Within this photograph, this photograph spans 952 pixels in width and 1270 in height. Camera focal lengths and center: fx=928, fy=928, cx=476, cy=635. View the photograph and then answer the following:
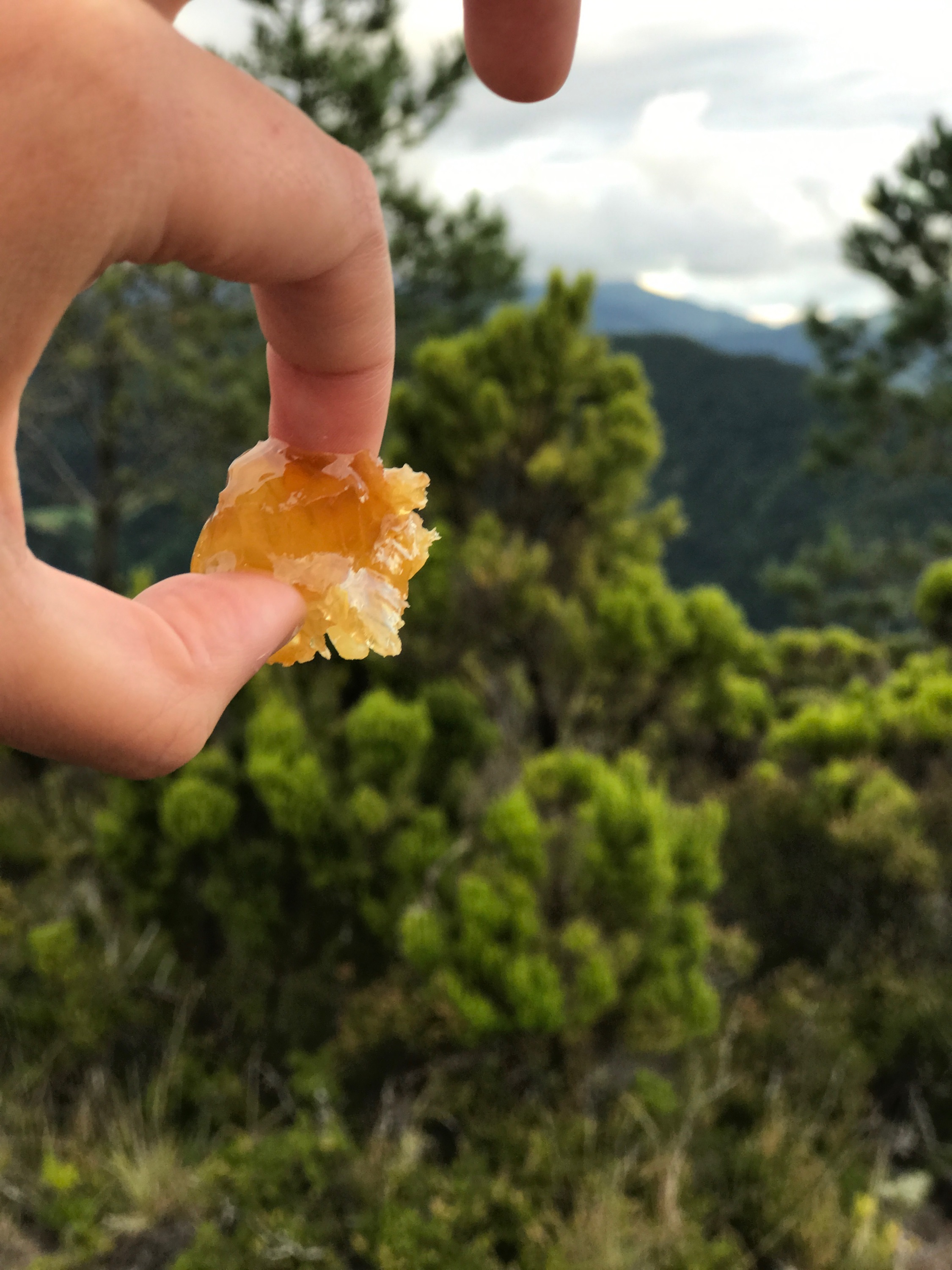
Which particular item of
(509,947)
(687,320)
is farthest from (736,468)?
(687,320)

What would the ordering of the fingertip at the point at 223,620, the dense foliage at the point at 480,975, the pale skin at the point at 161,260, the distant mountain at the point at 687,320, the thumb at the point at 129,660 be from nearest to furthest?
the pale skin at the point at 161,260, the thumb at the point at 129,660, the fingertip at the point at 223,620, the dense foliage at the point at 480,975, the distant mountain at the point at 687,320

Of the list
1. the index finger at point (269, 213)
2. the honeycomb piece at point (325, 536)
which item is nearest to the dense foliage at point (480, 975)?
the honeycomb piece at point (325, 536)

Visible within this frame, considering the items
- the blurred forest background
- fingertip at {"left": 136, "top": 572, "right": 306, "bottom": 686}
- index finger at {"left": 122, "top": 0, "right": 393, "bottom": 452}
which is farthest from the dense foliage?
index finger at {"left": 122, "top": 0, "right": 393, "bottom": 452}

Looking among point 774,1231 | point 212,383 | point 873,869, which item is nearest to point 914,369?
point 212,383

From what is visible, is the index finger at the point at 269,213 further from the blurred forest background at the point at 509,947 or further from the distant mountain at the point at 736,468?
the distant mountain at the point at 736,468

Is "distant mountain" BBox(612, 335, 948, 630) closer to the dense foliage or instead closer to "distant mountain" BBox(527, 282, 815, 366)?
the dense foliage

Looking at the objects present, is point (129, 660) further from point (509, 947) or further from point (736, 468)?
point (736, 468)
